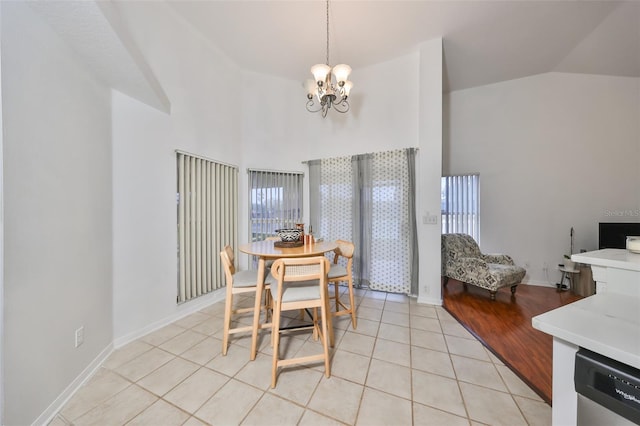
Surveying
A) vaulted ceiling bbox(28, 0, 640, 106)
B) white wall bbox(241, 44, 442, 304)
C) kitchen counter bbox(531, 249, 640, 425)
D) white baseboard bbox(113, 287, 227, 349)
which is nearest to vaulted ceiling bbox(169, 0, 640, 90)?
vaulted ceiling bbox(28, 0, 640, 106)

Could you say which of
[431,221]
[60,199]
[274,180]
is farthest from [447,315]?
[60,199]

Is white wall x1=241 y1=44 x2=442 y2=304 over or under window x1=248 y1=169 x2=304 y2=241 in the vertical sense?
over

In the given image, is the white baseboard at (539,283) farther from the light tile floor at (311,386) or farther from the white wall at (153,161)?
the white wall at (153,161)

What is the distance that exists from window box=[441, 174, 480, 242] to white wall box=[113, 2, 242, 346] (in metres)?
4.11

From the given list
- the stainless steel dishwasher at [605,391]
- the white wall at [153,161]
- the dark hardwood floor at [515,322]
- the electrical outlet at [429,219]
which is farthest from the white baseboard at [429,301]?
the white wall at [153,161]

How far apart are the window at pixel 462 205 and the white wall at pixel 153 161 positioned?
4113 millimetres

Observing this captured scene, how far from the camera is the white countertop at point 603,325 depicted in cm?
57

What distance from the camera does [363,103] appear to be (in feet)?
11.4

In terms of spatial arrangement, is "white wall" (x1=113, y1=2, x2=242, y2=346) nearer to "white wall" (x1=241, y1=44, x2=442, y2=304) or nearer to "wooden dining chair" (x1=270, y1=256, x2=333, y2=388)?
"white wall" (x1=241, y1=44, x2=442, y2=304)

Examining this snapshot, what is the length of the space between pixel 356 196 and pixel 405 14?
223cm

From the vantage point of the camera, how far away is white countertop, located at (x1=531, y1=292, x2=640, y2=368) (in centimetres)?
57

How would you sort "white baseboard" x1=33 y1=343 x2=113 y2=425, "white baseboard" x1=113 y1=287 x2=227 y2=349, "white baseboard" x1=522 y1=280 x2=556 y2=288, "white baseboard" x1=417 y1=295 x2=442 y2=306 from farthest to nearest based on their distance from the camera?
1. "white baseboard" x1=522 y1=280 x2=556 y2=288
2. "white baseboard" x1=417 y1=295 x2=442 y2=306
3. "white baseboard" x1=113 y1=287 x2=227 y2=349
4. "white baseboard" x1=33 y1=343 x2=113 y2=425

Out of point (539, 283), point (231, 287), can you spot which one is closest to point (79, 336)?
point (231, 287)

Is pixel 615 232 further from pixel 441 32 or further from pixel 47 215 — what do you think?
pixel 47 215
